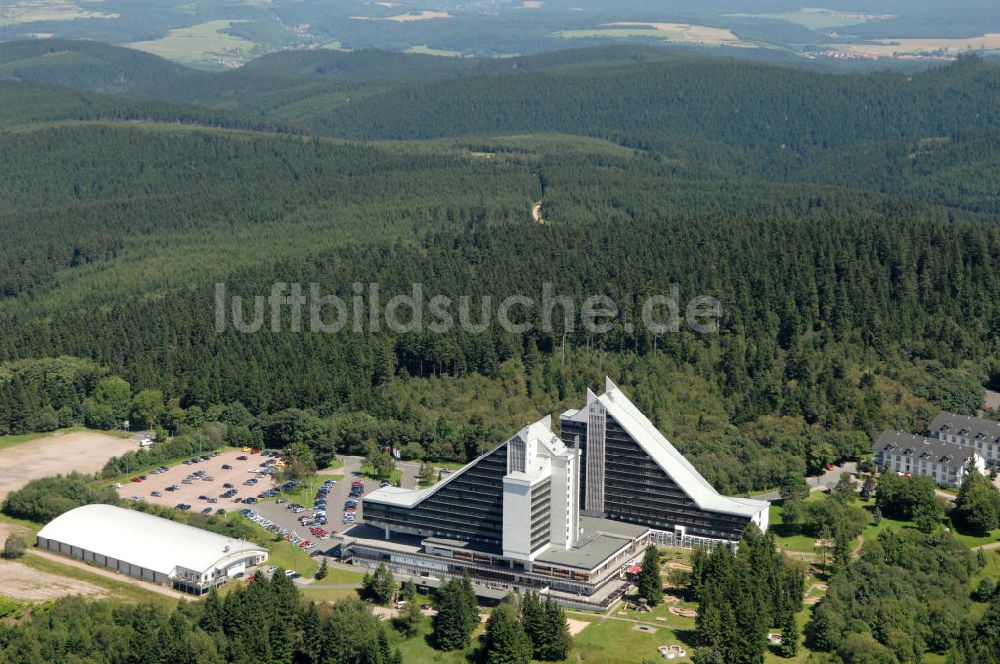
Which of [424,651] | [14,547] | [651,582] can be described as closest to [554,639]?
[424,651]

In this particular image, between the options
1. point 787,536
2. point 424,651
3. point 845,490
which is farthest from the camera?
point 845,490

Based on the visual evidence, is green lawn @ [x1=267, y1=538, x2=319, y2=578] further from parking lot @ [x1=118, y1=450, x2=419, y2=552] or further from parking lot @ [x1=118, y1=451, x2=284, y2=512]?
parking lot @ [x1=118, y1=451, x2=284, y2=512]

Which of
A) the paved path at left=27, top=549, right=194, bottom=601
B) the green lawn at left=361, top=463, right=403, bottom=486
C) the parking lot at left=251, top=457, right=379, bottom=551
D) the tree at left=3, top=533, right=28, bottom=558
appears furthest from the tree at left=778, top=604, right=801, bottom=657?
the tree at left=3, top=533, right=28, bottom=558

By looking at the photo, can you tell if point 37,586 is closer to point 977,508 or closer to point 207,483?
point 207,483

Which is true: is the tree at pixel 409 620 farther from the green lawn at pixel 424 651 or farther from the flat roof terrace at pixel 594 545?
the flat roof terrace at pixel 594 545

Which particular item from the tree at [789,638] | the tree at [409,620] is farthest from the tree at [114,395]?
the tree at [789,638]

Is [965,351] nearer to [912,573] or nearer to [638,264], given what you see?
[638,264]
